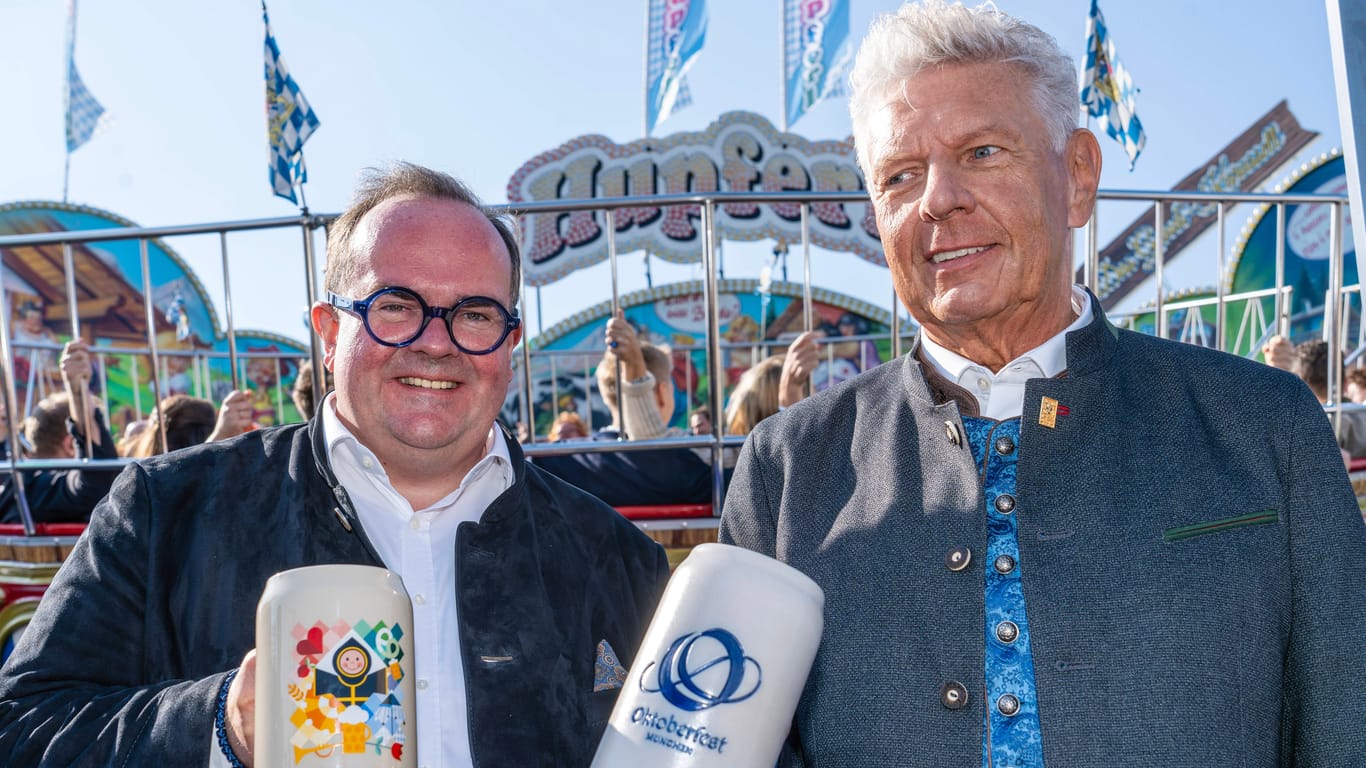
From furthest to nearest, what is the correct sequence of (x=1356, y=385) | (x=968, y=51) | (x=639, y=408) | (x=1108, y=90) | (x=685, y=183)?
(x=685, y=183), (x=1356, y=385), (x=1108, y=90), (x=639, y=408), (x=968, y=51)

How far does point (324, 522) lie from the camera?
189cm

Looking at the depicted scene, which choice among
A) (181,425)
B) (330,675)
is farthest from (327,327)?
(181,425)

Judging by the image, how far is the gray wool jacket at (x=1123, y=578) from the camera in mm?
1440

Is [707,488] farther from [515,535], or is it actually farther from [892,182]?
[892,182]

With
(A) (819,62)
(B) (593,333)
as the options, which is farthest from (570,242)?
(A) (819,62)

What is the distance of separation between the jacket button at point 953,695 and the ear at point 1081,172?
0.85 meters

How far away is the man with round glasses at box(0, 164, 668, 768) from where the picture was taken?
5.82 ft

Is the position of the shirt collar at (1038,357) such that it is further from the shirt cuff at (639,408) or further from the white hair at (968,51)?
the shirt cuff at (639,408)

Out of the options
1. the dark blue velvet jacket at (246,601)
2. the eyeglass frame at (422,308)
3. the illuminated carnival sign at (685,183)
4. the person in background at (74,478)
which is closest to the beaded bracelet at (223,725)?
the dark blue velvet jacket at (246,601)

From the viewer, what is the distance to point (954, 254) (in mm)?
1692

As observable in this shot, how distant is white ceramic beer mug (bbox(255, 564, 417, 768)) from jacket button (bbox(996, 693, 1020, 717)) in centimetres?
87

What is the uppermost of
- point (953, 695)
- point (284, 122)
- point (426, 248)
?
point (284, 122)

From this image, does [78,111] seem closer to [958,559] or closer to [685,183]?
[685,183]

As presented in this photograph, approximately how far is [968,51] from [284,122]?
4560mm
